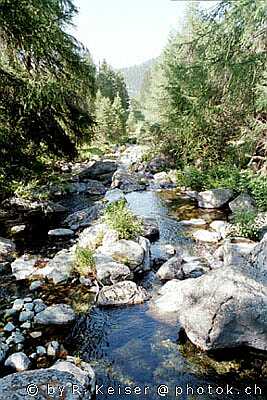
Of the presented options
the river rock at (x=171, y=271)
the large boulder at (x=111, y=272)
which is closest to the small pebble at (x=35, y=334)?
the large boulder at (x=111, y=272)

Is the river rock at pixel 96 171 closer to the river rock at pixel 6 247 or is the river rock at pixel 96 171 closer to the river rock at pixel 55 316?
the river rock at pixel 6 247

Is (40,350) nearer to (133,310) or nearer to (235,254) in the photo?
(133,310)

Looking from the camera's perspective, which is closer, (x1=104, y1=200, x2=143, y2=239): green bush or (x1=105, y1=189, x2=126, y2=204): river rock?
(x1=104, y1=200, x2=143, y2=239): green bush

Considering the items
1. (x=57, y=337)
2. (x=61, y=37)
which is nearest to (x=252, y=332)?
(x=57, y=337)

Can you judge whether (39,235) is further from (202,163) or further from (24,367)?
(202,163)

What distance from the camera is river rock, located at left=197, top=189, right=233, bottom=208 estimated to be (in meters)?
12.1

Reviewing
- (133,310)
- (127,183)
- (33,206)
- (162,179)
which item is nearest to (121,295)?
(133,310)

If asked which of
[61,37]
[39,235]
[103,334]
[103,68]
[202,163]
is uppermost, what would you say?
[103,68]

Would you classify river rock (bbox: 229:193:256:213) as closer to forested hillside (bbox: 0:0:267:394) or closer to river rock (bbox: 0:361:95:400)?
forested hillside (bbox: 0:0:267:394)

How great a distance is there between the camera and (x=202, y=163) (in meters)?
16.0

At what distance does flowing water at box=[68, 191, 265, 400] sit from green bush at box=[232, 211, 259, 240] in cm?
339

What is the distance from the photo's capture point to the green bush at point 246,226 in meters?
8.72

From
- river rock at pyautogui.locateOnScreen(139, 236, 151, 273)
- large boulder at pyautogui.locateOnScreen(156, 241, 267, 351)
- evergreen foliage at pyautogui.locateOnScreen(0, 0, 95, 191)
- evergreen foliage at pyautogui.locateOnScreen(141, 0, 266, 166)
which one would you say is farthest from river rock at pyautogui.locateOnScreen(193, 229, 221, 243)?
evergreen foliage at pyautogui.locateOnScreen(0, 0, 95, 191)

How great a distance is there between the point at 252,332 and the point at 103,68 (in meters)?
47.1
